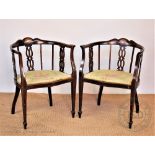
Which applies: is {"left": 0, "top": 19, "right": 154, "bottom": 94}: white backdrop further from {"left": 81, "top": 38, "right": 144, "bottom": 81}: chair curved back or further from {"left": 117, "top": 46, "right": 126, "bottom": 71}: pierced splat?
{"left": 117, "top": 46, "right": 126, "bottom": 71}: pierced splat

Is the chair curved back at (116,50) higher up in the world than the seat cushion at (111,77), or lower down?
higher up

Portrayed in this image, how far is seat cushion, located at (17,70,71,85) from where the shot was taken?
2465 millimetres

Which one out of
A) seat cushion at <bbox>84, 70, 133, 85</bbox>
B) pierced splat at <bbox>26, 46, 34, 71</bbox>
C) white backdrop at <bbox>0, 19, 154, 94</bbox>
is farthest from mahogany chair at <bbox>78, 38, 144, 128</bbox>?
pierced splat at <bbox>26, 46, 34, 71</bbox>

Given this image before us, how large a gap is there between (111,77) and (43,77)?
1.94ft

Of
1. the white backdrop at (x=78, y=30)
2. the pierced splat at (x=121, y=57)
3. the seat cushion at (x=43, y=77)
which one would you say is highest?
the white backdrop at (x=78, y=30)

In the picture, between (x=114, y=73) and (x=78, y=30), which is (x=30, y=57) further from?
(x=114, y=73)

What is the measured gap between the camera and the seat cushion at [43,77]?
2465 millimetres

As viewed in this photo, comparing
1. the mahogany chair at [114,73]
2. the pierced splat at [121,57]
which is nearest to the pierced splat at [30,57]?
the mahogany chair at [114,73]

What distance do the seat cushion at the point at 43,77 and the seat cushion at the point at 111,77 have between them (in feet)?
0.74

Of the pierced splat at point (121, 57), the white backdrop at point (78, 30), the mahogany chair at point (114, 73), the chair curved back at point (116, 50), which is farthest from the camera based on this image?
the white backdrop at point (78, 30)

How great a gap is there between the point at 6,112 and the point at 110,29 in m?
1.40

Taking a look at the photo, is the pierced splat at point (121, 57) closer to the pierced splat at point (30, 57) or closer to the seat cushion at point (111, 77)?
the seat cushion at point (111, 77)

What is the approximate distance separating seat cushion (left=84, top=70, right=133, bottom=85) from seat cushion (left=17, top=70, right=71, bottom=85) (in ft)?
0.74

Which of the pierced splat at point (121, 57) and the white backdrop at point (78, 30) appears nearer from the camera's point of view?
the pierced splat at point (121, 57)
